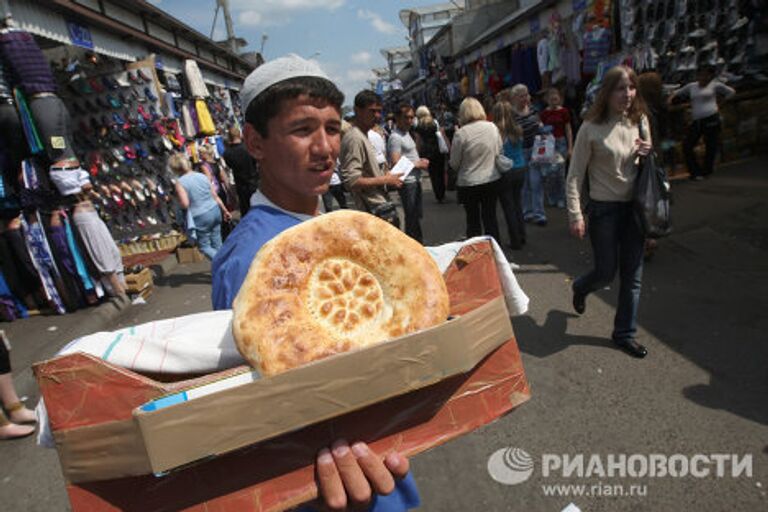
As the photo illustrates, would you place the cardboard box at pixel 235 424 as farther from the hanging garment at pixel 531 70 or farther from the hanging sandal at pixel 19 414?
the hanging garment at pixel 531 70

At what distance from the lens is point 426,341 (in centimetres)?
106

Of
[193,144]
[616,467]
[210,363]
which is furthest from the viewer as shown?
[193,144]

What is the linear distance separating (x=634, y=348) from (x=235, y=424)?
12.9ft

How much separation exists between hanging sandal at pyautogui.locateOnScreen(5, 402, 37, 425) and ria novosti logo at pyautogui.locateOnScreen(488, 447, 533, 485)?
157 inches

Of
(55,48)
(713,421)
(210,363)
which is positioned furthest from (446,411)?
(55,48)

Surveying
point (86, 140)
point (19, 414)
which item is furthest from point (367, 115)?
point (86, 140)

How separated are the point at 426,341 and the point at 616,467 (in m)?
2.50

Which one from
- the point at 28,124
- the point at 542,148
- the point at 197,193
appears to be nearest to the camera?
the point at 28,124

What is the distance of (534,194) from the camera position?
837 centimetres

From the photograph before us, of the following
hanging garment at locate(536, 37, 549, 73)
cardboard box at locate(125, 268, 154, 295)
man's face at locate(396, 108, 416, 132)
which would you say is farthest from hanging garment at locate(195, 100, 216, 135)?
hanging garment at locate(536, 37, 549, 73)

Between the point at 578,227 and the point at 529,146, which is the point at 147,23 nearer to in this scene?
the point at 529,146

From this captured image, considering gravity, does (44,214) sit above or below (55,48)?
below

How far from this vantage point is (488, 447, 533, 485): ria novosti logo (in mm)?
2842

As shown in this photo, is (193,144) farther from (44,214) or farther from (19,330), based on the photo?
(19,330)
